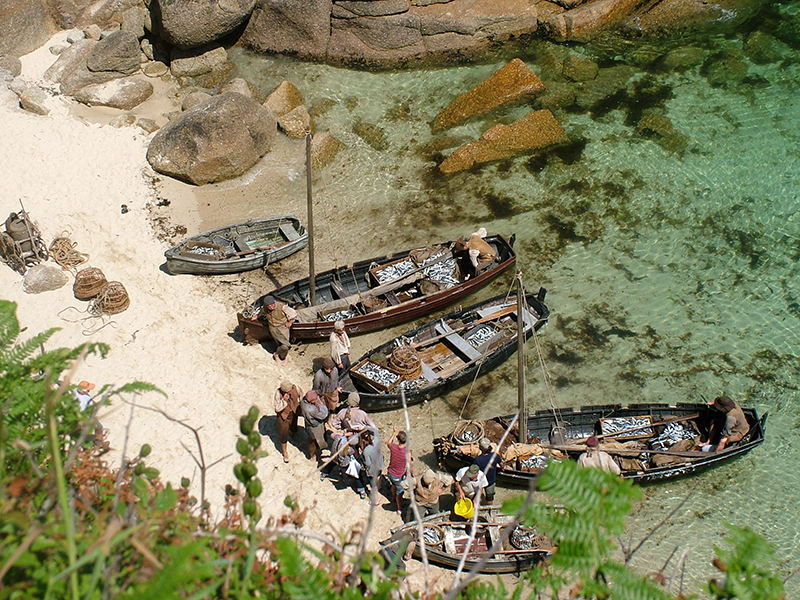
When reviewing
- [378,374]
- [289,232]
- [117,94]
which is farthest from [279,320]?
[117,94]

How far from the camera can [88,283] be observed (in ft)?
56.6

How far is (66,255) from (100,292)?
2047 mm

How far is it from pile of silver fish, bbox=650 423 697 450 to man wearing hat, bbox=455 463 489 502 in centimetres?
419

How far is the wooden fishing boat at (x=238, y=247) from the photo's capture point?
1839 cm

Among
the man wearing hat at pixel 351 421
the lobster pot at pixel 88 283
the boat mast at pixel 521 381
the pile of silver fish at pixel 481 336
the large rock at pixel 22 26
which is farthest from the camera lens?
the large rock at pixel 22 26

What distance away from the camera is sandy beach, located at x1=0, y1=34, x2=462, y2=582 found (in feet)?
46.3

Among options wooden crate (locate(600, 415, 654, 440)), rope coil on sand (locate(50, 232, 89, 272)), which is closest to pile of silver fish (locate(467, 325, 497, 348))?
wooden crate (locate(600, 415, 654, 440))

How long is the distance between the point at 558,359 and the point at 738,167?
997 centimetres

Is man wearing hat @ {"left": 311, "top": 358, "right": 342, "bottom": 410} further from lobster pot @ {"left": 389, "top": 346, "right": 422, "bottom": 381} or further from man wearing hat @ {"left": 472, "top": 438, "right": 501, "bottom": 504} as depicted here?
man wearing hat @ {"left": 472, "top": 438, "right": 501, "bottom": 504}

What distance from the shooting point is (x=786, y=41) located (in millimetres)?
25781

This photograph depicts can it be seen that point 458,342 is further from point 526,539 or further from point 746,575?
point 746,575

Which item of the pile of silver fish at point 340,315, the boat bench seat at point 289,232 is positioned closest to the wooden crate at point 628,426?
the pile of silver fish at point 340,315

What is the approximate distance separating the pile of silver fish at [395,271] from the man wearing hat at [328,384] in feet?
13.7

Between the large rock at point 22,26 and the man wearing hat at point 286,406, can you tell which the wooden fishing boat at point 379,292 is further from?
the large rock at point 22,26
